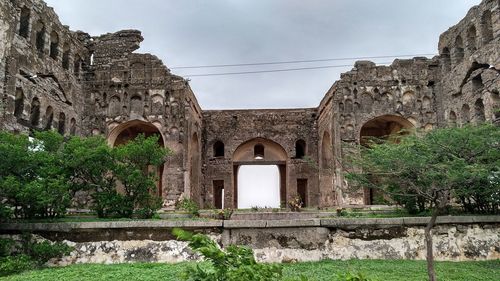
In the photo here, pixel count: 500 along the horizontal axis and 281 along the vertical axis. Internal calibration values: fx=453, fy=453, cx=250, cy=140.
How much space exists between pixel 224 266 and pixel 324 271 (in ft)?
20.5

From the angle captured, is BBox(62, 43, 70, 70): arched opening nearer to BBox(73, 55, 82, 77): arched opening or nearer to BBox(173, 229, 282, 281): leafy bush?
BBox(73, 55, 82, 77): arched opening

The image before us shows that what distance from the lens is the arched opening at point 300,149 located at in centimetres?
2597

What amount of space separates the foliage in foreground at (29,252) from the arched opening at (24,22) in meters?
9.53

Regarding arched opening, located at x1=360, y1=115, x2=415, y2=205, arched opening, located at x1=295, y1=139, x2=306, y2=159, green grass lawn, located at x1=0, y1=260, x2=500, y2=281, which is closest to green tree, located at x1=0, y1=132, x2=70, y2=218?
green grass lawn, located at x1=0, y1=260, x2=500, y2=281

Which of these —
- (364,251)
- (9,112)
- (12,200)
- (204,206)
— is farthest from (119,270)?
(204,206)

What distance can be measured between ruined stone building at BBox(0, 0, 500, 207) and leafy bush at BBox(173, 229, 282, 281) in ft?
46.2

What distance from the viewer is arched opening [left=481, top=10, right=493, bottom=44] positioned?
17.9m

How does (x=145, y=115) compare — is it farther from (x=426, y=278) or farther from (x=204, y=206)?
(x=426, y=278)

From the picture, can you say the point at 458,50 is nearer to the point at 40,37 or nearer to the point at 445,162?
the point at 445,162

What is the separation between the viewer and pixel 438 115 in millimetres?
22016

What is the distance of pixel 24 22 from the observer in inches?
667

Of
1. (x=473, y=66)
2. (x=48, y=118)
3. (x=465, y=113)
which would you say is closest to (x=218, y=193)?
(x=48, y=118)

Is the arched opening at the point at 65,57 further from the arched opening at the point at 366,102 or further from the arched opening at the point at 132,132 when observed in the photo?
the arched opening at the point at 366,102

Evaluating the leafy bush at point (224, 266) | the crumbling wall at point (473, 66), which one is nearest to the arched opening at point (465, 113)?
the crumbling wall at point (473, 66)
